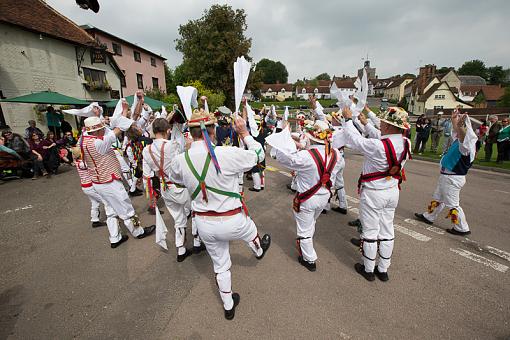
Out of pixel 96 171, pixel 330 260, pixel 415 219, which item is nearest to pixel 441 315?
pixel 330 260

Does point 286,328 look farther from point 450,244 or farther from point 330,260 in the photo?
point 450,244

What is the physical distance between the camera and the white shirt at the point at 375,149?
2.91 meters

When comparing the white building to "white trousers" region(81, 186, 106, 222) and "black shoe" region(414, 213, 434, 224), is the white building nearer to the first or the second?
"white trousers" region(81, 186, 106, 222)

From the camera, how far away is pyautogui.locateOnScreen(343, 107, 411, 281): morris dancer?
295cm

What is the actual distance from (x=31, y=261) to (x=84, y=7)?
13.0 feet

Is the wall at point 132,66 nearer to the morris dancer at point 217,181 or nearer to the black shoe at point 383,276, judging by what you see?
the morris dancer at point 217,181

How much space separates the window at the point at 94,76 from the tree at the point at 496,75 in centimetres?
10400

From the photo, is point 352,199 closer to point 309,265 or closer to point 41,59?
point 309,265

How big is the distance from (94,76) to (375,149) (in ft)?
65.1

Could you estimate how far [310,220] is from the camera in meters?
3.29

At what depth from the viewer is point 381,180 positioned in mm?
3072

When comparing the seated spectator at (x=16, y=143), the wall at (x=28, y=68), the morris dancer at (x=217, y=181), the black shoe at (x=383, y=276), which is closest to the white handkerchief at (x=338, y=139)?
the morris dancer at (x=217, y=181)

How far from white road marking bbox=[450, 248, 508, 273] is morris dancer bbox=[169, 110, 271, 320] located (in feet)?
11.5

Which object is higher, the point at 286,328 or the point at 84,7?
the point at 84,7
